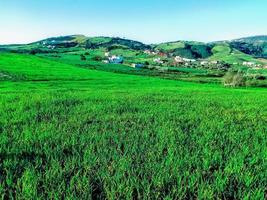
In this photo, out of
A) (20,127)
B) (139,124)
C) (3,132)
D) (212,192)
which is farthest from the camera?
(139,124)

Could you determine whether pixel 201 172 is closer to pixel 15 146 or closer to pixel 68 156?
pixel 68 156

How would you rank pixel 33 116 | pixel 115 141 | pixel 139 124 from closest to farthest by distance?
1. pixel 115 141
2. pixel 139 124
3. pixel 33 116

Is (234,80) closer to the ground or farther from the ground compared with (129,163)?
closer to the ground

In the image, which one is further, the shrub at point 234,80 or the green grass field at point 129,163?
the shrub at point 234,80

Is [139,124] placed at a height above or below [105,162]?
below

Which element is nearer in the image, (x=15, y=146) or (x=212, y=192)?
(x=212, y=192)

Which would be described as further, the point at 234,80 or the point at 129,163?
the point at 234,80

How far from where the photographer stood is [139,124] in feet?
30.0

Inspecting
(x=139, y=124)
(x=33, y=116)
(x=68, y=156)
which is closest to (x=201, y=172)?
(x=68, y=156)

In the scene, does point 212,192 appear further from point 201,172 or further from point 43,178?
point 43,178

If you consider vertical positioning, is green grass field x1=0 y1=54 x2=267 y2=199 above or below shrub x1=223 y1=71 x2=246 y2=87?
above

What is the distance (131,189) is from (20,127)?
17.2ft

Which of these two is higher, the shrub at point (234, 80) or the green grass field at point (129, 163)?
the green grass field at point (129, 163)

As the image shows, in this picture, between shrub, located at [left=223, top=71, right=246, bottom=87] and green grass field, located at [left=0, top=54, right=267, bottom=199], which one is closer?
green grass field, located at [left=0, top=54, right=267, bottom=199]
